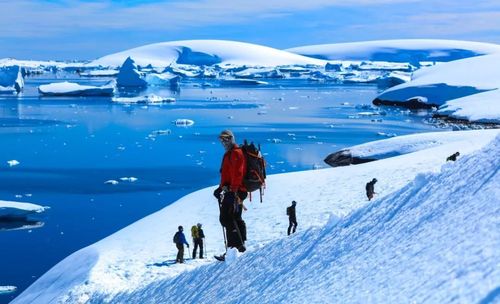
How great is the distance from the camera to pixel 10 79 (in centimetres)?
7981

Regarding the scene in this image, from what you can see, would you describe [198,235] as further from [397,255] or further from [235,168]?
[397,255]

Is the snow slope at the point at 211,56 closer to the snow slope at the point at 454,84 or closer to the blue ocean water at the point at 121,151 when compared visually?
the snow slope at the point at 454,84

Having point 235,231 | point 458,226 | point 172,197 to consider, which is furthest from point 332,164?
point 458,226

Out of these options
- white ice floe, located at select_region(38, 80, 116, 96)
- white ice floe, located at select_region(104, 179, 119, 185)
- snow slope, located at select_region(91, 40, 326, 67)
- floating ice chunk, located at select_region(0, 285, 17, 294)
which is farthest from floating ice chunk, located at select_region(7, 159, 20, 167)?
snow slope, located at select_region(91, 40, 326, 67)

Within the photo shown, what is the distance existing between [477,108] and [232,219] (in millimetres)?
43470

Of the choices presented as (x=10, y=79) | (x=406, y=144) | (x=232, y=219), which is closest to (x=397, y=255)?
(x=232, y=219)

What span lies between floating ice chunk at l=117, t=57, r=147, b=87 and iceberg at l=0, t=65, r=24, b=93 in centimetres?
1359

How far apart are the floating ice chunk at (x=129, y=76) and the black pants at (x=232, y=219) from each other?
263 ft

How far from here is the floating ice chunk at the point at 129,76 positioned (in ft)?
283

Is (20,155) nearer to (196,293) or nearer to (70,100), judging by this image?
(196,293)

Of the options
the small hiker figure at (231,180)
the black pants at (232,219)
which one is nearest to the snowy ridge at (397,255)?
the black pants at (232,219)

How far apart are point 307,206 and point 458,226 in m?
12.0

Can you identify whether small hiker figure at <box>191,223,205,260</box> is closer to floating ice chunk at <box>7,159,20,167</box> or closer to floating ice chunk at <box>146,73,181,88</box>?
floating ice chunk at <box>7,159,20,167</box>

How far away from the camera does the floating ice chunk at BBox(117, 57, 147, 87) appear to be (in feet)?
283
